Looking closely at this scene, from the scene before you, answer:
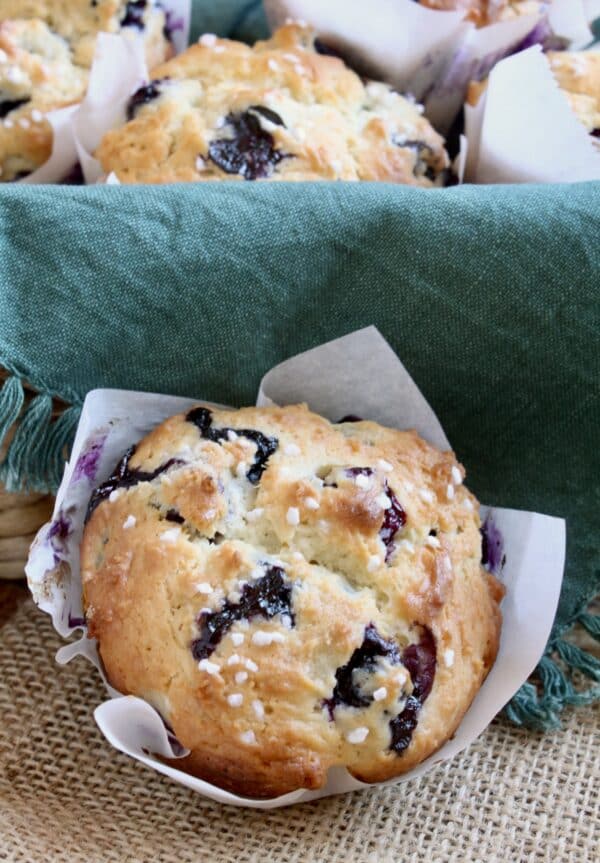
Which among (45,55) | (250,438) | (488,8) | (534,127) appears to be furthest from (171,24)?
(250,438)

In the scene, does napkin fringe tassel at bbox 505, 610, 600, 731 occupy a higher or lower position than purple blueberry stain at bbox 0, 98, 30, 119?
lower

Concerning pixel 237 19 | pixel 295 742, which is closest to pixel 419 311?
pixel 295 742

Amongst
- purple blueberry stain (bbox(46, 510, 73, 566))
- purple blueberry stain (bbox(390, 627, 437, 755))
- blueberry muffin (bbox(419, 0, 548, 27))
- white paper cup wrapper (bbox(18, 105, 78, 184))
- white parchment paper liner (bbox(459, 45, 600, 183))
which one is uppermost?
blueberry muffin (bbox(419, 0, 548, 27))

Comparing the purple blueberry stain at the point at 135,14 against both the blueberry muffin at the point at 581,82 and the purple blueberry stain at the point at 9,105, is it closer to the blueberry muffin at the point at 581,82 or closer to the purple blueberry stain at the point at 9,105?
the purple blueberry stain at the point at 9,105

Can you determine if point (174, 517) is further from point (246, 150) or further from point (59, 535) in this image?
point (246, 150)

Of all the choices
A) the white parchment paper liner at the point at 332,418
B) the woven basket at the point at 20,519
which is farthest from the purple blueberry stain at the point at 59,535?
the woven basket at the point at 20,519

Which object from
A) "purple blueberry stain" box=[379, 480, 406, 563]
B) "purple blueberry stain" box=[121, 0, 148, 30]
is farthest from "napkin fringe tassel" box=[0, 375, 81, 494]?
"purple blueberry stain" box=[121, 0, 148, 30]

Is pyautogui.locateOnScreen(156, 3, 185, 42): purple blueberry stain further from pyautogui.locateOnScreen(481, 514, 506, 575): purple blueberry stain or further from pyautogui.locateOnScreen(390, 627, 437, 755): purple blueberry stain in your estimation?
pyautogui.locateOnScreen(390, 627, 437, 755): purple blueberry stain
